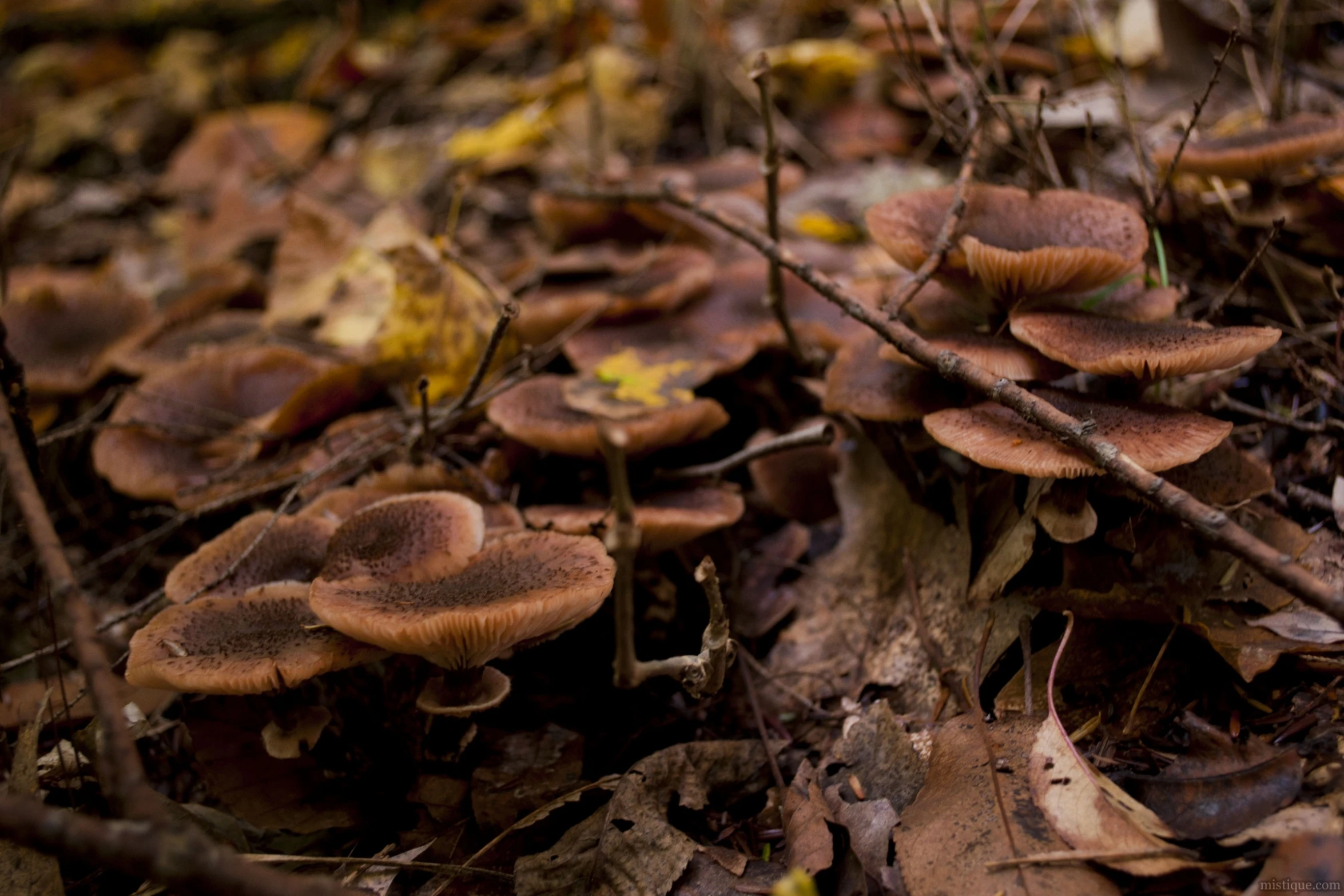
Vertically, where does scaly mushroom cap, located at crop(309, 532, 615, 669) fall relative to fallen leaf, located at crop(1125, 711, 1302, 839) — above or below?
above

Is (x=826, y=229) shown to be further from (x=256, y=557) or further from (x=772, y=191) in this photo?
(x=256, y=557)

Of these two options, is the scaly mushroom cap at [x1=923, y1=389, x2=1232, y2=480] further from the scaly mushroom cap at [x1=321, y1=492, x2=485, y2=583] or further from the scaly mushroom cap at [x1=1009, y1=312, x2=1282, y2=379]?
the scaly mushroom cap at [x1=321, y1=492, x2=485, y2=583]

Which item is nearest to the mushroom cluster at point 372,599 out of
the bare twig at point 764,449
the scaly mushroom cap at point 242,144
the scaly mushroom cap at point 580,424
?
the scaly mushroom cap at point 580,424

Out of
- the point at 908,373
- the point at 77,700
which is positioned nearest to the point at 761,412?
the point at 908,373

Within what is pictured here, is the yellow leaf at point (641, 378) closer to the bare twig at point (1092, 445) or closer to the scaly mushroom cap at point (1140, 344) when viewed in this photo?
the bare twig at point (1092, 445)

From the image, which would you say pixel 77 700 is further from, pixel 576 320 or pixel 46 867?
pixel 576 320

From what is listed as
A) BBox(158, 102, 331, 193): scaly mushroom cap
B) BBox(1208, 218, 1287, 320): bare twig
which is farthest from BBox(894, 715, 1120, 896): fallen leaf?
BBox(158, 102, 331, 193): scaly mushroom cap
